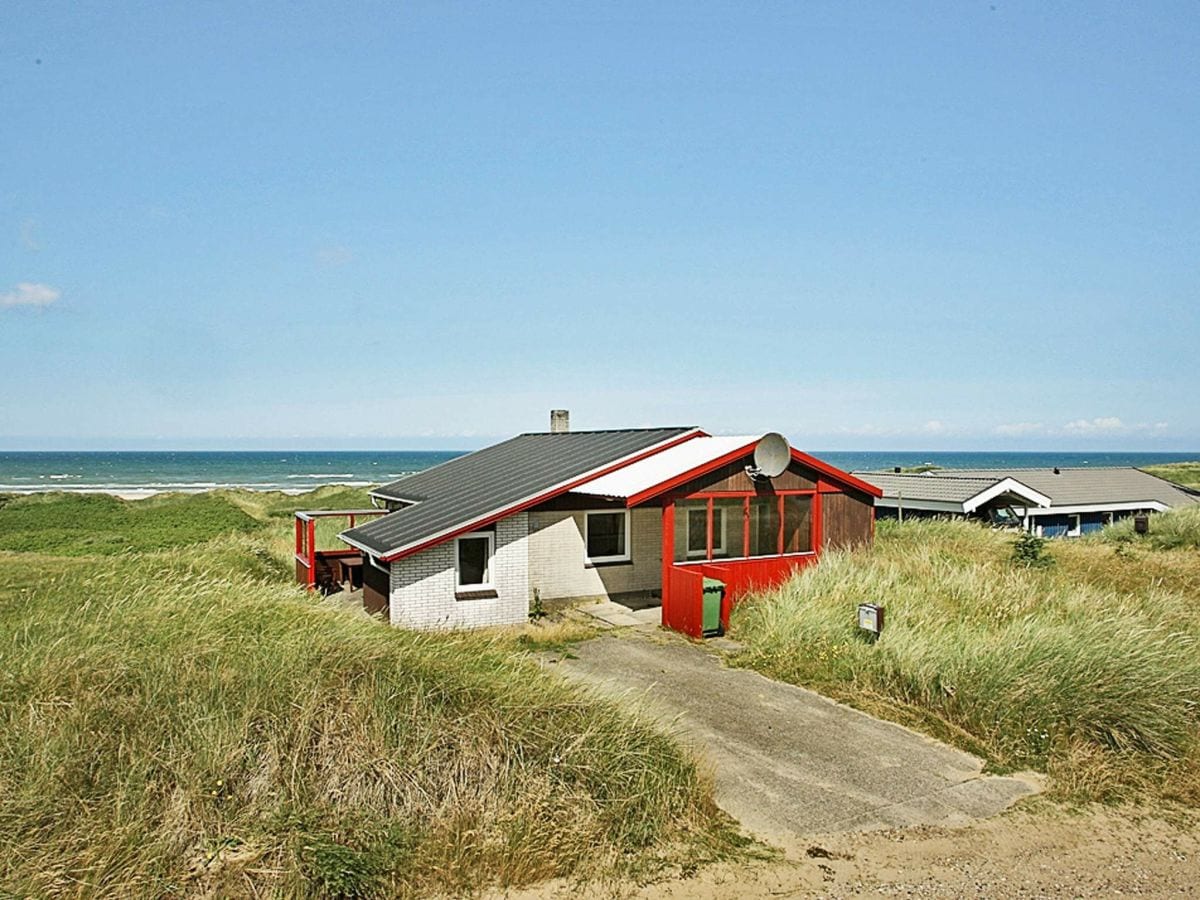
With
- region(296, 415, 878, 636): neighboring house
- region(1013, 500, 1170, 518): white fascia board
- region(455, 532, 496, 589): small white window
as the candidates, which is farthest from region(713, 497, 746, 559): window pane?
region(1013, 500, 1170, 518): white fascia board

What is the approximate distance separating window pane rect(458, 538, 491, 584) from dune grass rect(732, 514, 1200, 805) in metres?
4.40

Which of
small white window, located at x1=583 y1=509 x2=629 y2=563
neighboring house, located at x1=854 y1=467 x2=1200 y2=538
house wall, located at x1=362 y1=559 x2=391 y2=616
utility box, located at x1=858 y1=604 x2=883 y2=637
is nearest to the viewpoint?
utility box, located at x1=858 y1=604 x2=883 y2=637

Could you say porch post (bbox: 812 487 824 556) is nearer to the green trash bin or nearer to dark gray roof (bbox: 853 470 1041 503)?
the green trash bin

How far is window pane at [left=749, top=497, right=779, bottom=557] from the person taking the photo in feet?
53.0

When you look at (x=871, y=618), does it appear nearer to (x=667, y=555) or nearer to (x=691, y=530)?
(x=667, y=555)

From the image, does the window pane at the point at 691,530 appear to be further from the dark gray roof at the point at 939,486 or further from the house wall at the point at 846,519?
the dark gray roof at the point at 939,486

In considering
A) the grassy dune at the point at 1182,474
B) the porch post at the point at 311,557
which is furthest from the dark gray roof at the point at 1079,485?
the grassy dune at the point at 1182,474

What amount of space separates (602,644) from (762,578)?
3.93 meters

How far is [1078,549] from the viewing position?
2016cm

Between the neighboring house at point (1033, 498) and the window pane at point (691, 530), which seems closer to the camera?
the window pane at point (691, 530)

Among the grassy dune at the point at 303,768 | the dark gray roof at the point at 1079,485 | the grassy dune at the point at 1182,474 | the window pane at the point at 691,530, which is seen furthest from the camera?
the grassy dune at the point at 1182,474

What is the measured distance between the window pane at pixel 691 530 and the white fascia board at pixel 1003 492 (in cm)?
1200

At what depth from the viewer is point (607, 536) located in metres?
17.2

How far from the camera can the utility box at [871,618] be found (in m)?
11.3
